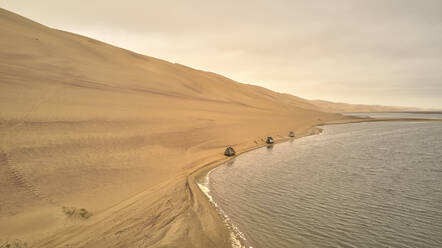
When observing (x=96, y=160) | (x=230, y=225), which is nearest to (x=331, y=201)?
(x=230, y=225)

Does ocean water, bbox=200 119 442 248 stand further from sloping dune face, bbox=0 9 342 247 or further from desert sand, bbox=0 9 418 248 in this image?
sloping dune face, bbox=0 9 342 247

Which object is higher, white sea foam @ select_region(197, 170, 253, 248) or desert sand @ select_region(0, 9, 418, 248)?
desert sand @ select_region(0, 9, 418, 248)

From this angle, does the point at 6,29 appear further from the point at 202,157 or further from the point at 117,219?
the point at 117,219

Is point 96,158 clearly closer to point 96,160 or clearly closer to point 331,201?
point 96,160

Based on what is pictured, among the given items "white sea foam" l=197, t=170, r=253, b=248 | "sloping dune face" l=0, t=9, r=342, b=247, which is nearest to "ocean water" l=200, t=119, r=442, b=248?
"white sea foam" l=197, t=170, r=253, b=248

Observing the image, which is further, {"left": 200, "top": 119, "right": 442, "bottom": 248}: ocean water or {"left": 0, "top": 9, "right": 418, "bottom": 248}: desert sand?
{"left": 200, "top": 119, "right": 442, "bottom": 248}: ocean water

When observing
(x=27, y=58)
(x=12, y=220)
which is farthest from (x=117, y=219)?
(x=27, y=58)
